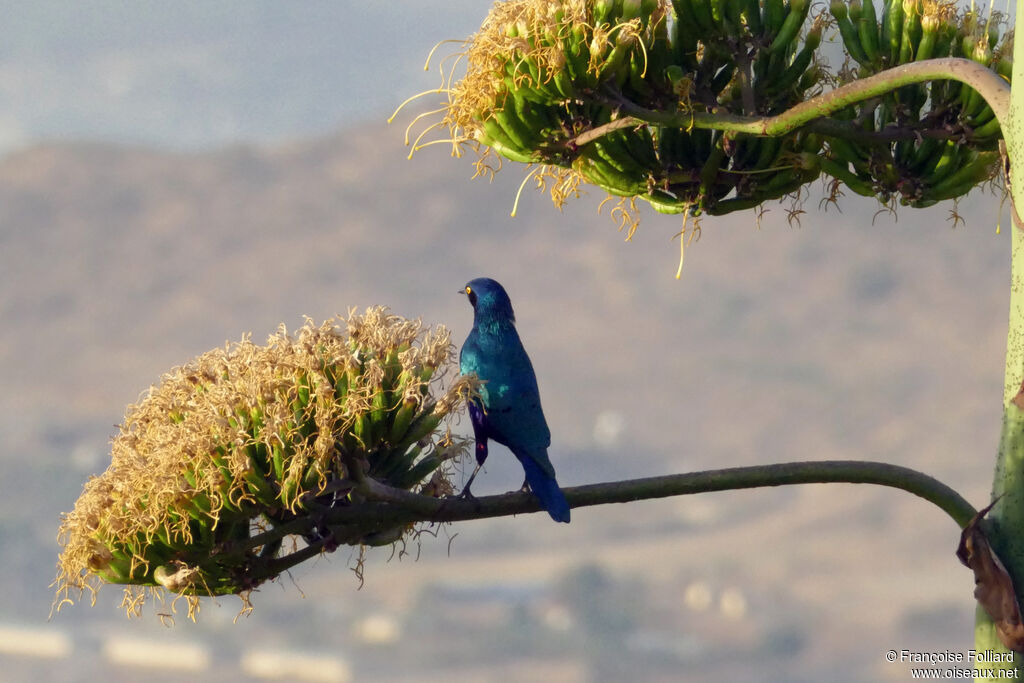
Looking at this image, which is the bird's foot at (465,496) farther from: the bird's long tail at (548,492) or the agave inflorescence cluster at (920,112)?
the agave inflorescence cluster at (920,112)

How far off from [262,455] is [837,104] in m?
2.73

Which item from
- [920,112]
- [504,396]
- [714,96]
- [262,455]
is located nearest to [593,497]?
[504,396]

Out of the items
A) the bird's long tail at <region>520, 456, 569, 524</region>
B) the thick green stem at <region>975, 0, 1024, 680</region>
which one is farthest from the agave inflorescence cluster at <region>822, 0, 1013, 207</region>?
the bird's long tail at <region>520, 456, 569, 524</region>

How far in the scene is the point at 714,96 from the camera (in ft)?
22.8

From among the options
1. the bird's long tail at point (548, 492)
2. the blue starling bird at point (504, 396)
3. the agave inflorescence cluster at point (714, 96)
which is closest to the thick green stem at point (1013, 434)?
the agave inflorescence cluster at point (714, 96)

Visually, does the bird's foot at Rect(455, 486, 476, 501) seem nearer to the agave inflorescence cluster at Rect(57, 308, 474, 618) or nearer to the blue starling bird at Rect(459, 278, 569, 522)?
the blue starling bird at Rect(459, 278, 569, 522)

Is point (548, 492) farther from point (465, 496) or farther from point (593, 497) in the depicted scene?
point (593, 497)

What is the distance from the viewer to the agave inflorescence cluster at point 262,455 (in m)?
5.63

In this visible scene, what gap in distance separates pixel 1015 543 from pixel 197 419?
323 cm

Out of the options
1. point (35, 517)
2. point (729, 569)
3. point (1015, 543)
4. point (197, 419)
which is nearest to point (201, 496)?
point (197, 419)

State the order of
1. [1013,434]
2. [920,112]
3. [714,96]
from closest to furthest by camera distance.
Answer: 1. [1013,434]
2. [714,96]
3. [920,112]

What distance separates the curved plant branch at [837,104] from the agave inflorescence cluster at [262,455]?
1.50m

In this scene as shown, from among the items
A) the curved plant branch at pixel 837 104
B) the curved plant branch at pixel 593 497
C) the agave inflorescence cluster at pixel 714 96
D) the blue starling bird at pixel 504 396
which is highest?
the agave inflorescence cluster at pixel 714 96

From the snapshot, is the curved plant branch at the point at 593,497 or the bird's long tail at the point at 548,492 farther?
the bird's long tail at the point at 548,492
